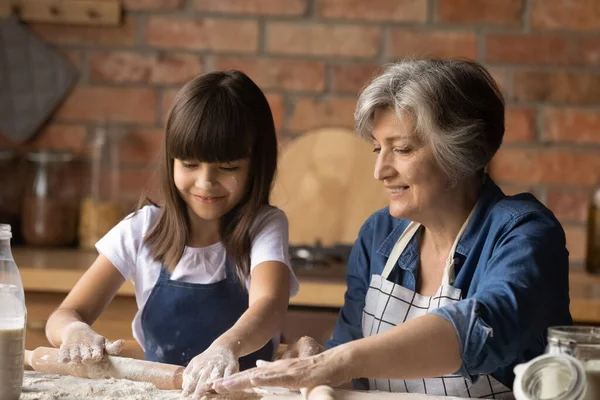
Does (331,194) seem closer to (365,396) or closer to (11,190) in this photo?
(11,190)

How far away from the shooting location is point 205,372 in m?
1.25

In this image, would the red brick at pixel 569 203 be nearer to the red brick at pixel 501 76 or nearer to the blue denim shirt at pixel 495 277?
the red brick at pixel 501 76

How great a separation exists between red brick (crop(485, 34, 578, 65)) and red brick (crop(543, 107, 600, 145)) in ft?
0.48

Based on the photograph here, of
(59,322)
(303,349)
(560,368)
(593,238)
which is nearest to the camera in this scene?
(560,368)

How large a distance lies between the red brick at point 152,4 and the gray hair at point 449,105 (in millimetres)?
1410

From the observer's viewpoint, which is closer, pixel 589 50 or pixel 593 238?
pixel 593 238

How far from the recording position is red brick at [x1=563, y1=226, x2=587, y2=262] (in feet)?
8.80

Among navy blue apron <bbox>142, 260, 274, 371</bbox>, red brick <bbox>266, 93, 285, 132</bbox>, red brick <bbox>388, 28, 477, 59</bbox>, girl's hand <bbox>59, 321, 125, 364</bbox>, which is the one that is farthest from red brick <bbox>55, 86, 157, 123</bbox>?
girl's hand <bbox>59, 321, 125, 364</bbox>

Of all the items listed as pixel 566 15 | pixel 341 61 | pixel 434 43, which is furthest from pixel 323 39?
pixel 566 15

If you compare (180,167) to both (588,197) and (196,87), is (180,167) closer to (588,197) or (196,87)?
(196,87)

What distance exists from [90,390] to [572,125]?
1828 millimetres

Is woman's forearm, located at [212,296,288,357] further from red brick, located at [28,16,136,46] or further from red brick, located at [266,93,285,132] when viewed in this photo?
red brick, located at [28,16,136,46]

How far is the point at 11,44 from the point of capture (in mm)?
2869

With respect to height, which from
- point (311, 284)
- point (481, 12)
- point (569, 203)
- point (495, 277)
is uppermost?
point (481, 12)
